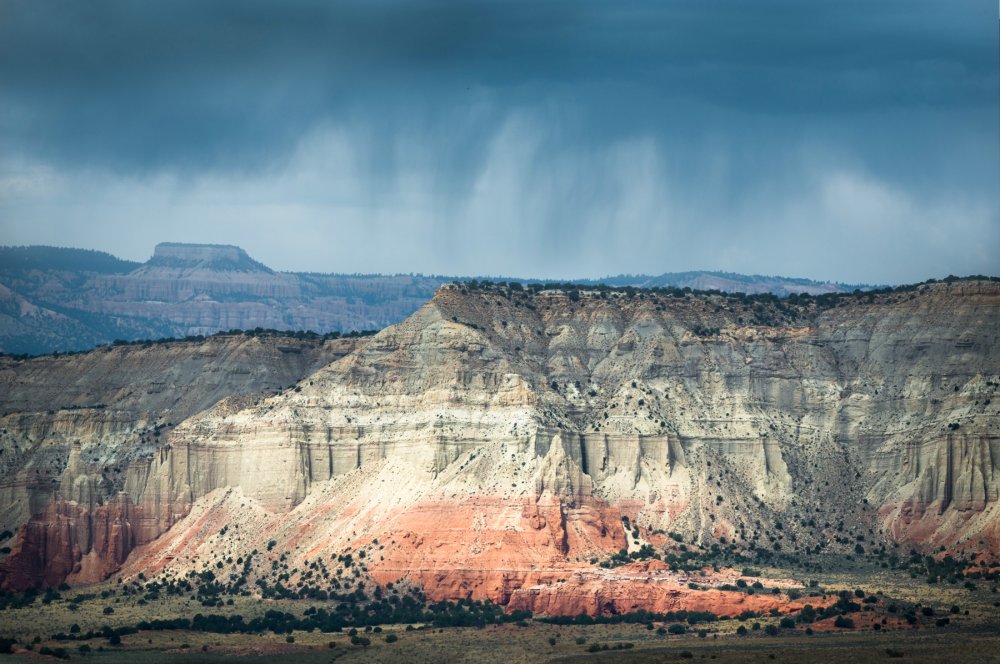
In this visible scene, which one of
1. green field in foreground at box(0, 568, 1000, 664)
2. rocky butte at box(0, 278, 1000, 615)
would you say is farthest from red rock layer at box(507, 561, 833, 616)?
green field in foreground at box(0, 568, 1000, 664)

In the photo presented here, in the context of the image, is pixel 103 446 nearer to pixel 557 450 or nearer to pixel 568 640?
pixel 557 450

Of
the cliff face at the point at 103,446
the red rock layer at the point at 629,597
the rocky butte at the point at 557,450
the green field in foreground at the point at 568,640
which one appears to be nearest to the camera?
the green field in foreground at the point at 568,640

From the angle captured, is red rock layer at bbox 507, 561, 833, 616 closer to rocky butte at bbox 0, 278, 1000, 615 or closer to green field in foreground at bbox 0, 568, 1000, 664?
rocky butte at bbox 0, 278, 1000, 615

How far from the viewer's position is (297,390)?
180875 mm

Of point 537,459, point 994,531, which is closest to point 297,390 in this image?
point 537,459

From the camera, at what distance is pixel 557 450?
166 metres

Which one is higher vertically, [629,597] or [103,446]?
[103,446]

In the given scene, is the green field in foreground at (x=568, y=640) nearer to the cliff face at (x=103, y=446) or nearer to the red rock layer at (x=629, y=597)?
the red rock layer at (x=629, y=597)

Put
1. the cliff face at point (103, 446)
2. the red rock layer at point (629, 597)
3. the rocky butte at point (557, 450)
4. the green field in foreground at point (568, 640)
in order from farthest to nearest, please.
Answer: the cliff face at point (103, 446) → the rocky butte at point (557, 450) → the red rock layer at point (629, 597) → the green field in foreground at point (568, 640)

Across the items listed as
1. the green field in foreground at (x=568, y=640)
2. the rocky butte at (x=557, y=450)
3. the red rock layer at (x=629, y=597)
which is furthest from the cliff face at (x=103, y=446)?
the red rock layer at (x=629, y=597)

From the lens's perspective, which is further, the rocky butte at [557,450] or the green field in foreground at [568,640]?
the rocky butte at [557,450]

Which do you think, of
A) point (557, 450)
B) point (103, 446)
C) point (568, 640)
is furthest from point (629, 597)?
point (103, 446)

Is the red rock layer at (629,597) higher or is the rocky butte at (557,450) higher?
the rocky butte at (557,450)

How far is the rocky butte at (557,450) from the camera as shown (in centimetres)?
16188
